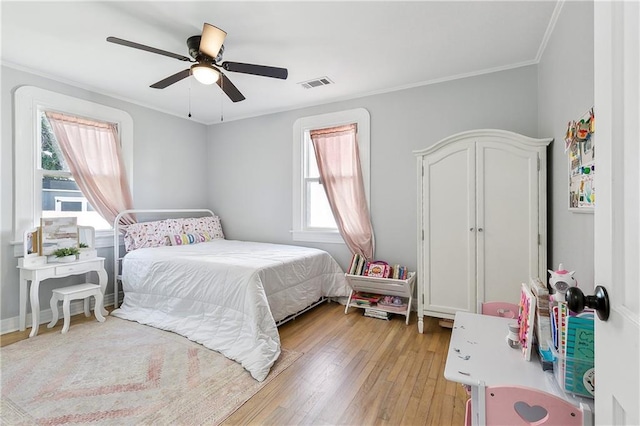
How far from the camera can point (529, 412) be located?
99cm

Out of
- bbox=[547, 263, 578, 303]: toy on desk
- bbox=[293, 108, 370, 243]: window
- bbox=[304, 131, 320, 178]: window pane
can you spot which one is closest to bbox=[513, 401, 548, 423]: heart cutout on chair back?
bbox=[547, 263, 578, 303]: toy on desk

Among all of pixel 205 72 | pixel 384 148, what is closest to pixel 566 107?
pixel 384 148

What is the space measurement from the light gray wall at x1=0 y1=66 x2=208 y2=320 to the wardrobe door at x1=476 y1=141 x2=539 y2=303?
3.85 metres

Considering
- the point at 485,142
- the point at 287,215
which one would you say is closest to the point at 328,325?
the point at 287,215

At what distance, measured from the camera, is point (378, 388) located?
1967mm

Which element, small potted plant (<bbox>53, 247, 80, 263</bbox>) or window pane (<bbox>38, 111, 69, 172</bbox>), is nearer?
small potted plant (<bbox>53, 247, 80, 263</bbox>)

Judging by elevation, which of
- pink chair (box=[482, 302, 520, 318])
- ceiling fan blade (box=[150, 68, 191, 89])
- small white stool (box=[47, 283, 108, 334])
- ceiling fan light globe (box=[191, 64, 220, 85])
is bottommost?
small white stool (box=[47, 283, 108, 334])

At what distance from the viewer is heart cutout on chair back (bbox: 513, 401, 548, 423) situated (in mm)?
988

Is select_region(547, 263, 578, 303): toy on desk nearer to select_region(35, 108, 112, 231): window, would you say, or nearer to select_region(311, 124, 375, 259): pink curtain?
select_region(311, 124, 375, 259): pink curtain

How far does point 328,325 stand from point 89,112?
11.5ft

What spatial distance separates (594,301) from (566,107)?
5.69 ft

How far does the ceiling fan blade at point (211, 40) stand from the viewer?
1.94 meters

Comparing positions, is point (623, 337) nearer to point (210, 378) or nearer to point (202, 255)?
point (210, 378)

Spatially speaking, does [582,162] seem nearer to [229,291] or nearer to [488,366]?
[488,366]
